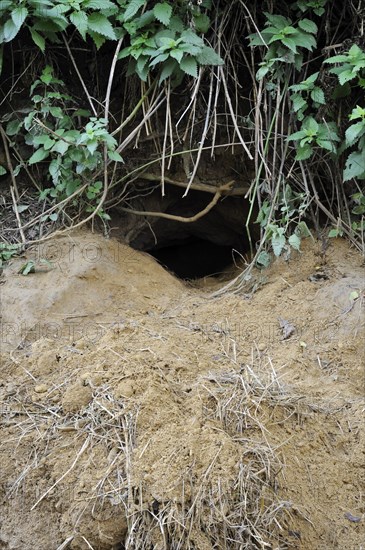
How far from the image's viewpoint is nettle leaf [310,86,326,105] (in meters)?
3.84

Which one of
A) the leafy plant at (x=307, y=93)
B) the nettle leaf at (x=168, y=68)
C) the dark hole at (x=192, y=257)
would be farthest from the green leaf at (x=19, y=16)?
the dark hole at (x=192, y=257)

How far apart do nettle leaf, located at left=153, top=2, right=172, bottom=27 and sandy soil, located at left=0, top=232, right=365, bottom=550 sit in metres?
1.32

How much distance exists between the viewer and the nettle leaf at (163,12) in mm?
3691

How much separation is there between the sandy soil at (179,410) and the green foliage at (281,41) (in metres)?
1.10

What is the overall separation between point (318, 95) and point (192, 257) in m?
2.64

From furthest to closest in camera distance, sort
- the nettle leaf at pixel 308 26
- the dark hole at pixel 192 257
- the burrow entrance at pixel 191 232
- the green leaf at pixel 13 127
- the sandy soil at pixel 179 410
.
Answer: the dark hole at pixel 192 257, the burrow entrance at pixel 191 232, the green leaf at pixel 13 127, the nettle leaf at pixel 308 26, the sandy soil at pixel 179 410

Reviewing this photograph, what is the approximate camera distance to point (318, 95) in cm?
386

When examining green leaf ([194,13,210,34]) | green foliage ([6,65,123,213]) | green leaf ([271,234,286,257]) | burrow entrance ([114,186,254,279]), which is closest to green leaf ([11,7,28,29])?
green foliage ([6,65,123,213])

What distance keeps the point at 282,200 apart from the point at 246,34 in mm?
1023

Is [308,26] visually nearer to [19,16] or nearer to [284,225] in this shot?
[284,225]

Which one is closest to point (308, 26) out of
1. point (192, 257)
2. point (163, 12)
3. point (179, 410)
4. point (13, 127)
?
point (163, 12)

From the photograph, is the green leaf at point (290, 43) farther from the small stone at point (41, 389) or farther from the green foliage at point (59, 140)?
the small stone at point (41, 389)

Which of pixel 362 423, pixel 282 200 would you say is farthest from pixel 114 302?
pixel 362 423

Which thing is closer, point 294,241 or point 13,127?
point 294,241
